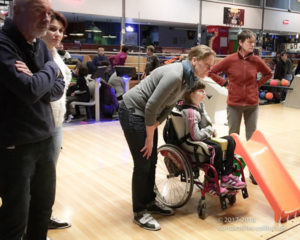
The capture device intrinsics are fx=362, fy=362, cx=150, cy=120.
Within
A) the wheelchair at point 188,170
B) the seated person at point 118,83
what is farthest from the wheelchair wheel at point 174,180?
the seated person at point 118,83

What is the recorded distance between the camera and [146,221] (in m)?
2.79

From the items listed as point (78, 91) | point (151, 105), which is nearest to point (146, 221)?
point (151, 105)

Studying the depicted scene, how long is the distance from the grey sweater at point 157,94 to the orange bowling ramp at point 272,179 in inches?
38.2

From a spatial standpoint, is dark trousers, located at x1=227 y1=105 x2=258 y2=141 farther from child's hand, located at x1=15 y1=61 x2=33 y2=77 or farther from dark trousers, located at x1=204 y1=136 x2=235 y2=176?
child's hand, located at x1=15 y1=61 x2=33 y2=77

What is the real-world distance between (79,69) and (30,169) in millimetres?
5140

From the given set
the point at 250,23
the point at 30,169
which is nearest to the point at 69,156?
the point at 30,169

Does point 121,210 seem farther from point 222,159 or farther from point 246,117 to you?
point 246,117

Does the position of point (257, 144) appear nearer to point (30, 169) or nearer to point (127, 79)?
point (30, 169)

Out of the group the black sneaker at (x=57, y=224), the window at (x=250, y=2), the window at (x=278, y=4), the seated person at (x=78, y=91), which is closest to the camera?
the black sneaker at (x=57, y=224)

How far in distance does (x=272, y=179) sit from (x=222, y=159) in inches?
20.6

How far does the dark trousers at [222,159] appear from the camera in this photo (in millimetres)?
2969

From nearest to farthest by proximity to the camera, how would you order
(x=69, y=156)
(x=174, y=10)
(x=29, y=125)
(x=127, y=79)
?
1. (x=29, y=125)
2. (x=69, y=156)
3. (x=127, y=79)
4. (x=174, y=10)

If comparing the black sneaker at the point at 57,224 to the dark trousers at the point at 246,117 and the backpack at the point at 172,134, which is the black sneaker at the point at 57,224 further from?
the dark trousers at the point at 246,117

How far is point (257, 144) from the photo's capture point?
3.48 meters
